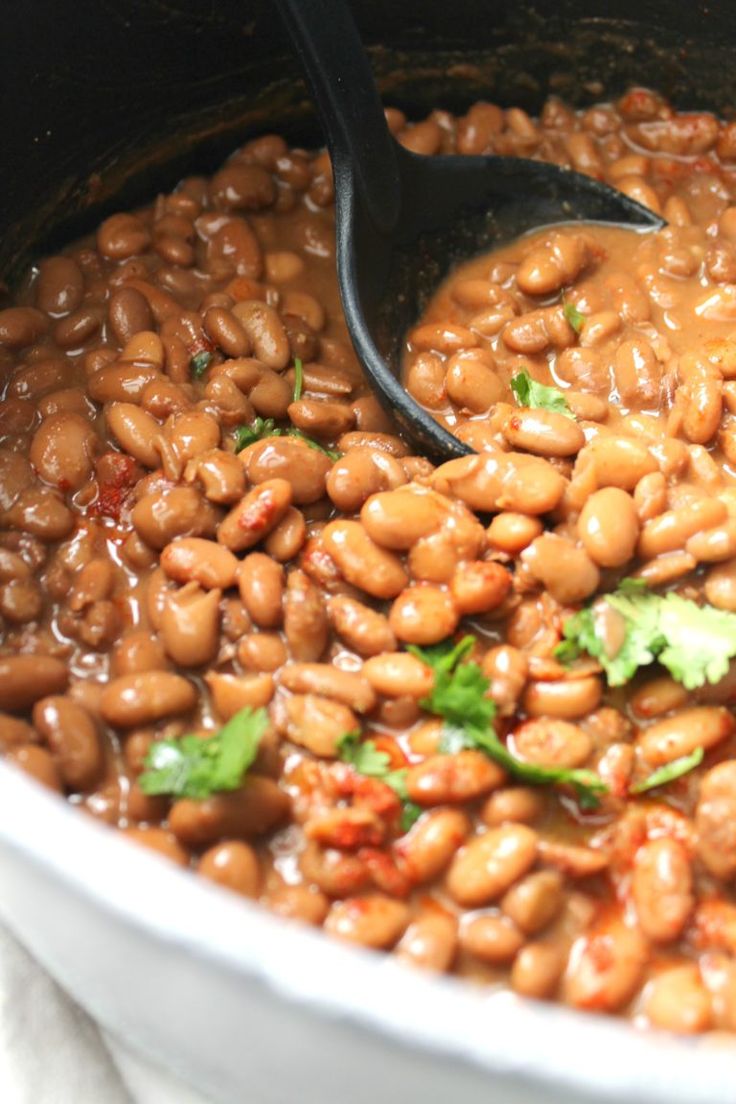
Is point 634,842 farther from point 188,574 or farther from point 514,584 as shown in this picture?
point 188,574

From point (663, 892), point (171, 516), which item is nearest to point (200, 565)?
point (171, 516)

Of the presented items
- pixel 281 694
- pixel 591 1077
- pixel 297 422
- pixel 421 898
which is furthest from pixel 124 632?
pixel 591 1077

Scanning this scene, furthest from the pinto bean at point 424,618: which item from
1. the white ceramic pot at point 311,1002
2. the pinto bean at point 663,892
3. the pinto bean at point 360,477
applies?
the white ceramic pot at point 311,1002

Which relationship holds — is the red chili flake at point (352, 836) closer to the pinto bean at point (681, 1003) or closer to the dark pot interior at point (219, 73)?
the pinto bean at point (681, 1003)

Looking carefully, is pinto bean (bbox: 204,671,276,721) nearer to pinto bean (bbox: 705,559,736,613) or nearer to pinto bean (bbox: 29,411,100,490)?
pinto bean (bbox: 29,411,100,490)

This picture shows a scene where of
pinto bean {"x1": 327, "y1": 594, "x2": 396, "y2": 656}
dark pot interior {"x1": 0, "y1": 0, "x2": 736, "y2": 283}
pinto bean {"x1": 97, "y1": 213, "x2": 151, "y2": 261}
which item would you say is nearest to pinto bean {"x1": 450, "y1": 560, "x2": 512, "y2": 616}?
pinto bean {"x1": 327, "y1": 594, "x2": 396, "y2": 656}

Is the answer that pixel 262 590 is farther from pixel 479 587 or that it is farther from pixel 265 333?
pixel 265 333
